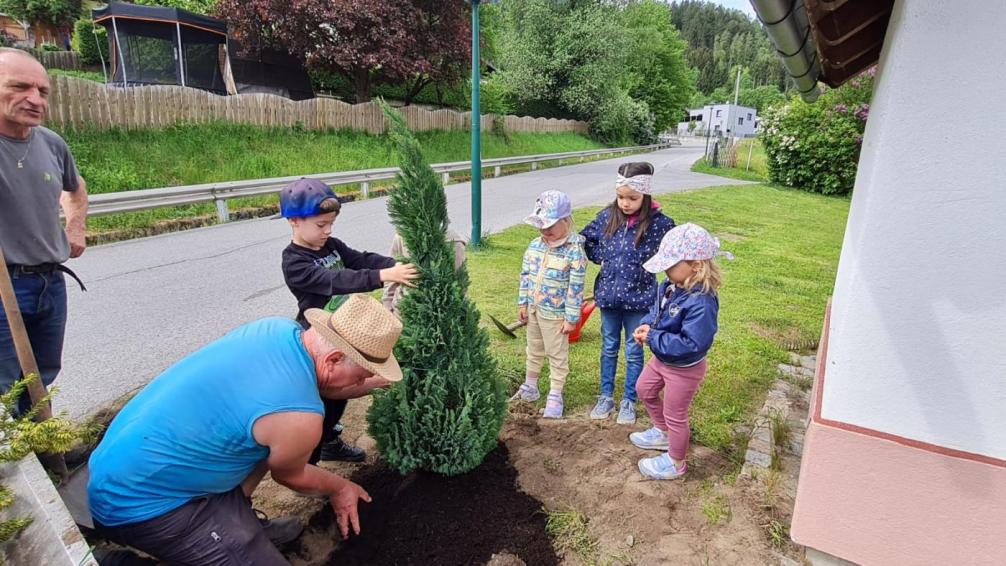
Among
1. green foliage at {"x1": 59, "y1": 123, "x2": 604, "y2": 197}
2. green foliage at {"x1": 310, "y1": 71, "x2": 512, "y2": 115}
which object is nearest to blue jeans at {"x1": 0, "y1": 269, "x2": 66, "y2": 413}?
green foliage at {"x1": 59, "y1": 123, "x2": 604, "y2": 197}

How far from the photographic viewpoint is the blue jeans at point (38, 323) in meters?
2.53

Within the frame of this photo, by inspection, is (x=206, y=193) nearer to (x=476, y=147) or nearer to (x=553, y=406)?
(x=476, y=147)

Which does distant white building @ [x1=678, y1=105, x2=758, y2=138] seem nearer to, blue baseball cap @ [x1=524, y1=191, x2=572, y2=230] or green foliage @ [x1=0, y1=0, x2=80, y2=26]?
green foliage @ [x1=0, y1=0, x2=80, y2=26]

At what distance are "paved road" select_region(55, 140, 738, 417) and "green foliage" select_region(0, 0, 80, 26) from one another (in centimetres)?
3606

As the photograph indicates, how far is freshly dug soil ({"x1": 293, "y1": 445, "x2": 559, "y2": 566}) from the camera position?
7.84ft

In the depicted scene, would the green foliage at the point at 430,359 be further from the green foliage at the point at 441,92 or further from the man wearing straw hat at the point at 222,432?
the green foliage at the point at 441,92

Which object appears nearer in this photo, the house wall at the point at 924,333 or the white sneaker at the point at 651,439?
the house wall at the point at 924,333

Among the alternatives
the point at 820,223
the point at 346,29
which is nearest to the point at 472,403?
the point at 820,223

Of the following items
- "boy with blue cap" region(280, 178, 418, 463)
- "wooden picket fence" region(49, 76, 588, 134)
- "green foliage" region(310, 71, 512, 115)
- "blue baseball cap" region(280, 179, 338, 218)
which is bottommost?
"boy with blue cap" region(280, 178, 418, 463)

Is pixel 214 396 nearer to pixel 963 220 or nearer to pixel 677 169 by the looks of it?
pixel 963 220

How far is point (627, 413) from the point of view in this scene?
12.0 ft

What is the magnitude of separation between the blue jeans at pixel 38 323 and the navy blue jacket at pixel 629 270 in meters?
3.13

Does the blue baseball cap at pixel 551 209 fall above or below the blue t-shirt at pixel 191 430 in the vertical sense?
above

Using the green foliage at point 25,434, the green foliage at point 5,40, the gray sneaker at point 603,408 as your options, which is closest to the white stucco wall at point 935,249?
the gray sneaker at point 603,408
